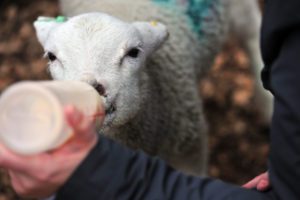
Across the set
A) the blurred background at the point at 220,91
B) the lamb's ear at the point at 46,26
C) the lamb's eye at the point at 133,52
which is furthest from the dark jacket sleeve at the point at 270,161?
the blurred background at the point at 220,91

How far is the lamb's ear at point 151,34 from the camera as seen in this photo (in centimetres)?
192

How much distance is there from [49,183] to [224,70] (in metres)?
2.74

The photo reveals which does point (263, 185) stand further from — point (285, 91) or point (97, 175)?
point (97, 175)

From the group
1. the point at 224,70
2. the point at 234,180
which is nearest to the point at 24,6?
the point at 224,70

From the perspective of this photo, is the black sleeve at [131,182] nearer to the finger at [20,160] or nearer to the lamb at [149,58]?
the finger at [20,160]

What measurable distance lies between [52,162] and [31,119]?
10 centimetres

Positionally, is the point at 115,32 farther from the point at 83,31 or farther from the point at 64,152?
the point at 64,152

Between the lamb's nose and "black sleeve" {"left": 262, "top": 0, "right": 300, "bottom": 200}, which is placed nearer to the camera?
"black sleeve" {"left": 262, "top": 0, "right": 300, "bottom": 200}

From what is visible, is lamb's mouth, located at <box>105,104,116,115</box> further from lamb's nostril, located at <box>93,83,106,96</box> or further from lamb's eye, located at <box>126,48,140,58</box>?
lamb's eye, located at <box>126,48,140,58</box>

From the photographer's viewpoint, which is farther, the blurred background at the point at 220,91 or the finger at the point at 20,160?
the blurred background at the point at 220,91

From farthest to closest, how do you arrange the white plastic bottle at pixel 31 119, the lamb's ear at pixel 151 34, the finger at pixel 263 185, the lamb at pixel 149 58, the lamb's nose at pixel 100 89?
the lamb's ear at pixel 151 34
the lamb at pixel 149 58
the lamb's nose at pixel 100 89
the finger at pixel 263 185
the white plastic bottle at pixel 31 119

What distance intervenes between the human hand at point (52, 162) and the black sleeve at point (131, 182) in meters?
0.02

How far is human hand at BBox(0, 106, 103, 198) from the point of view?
1017 millimetres

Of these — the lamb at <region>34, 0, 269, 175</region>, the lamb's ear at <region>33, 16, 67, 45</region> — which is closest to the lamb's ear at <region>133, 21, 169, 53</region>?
the lamb at <region>34, 0, 269, 175</region>
